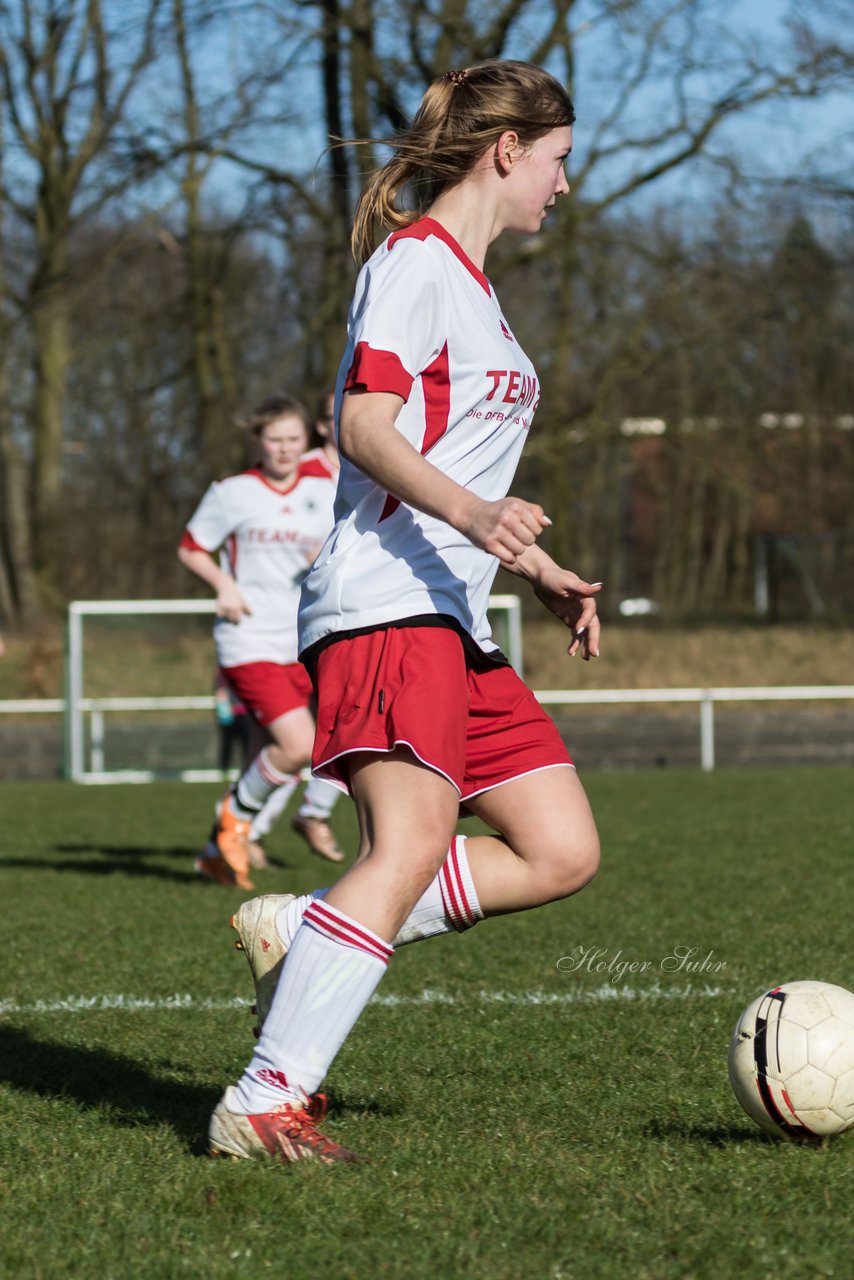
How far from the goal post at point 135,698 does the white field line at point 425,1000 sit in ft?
32.0

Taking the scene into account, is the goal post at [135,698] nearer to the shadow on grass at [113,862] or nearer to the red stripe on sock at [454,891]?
the shadow on grass at [113,862]

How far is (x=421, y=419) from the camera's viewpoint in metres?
3.07

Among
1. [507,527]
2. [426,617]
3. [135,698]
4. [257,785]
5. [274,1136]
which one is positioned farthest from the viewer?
[135,698]

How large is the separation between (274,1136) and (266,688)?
4.60 meters

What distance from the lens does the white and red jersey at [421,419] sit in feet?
9.72

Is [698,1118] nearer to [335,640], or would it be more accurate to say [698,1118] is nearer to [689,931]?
[335,640]

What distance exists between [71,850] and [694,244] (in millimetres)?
14714

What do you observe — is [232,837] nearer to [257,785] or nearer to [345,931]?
[257,785]

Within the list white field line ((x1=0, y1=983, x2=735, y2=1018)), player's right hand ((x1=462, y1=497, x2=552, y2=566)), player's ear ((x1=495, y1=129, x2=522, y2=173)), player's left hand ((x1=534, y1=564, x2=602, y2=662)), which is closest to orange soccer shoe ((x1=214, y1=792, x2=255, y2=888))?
white field line ((x1=0, y1=983, x2=735, y2=1018))

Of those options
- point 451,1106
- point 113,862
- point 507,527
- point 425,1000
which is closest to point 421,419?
point 507,527

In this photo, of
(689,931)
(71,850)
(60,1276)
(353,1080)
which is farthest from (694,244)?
(60,1276)

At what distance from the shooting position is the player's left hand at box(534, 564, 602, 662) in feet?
10.2

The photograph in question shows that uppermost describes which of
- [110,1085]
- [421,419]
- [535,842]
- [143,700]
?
[421,419]

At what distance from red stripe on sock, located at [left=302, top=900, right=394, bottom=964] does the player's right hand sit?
0.73 meters
